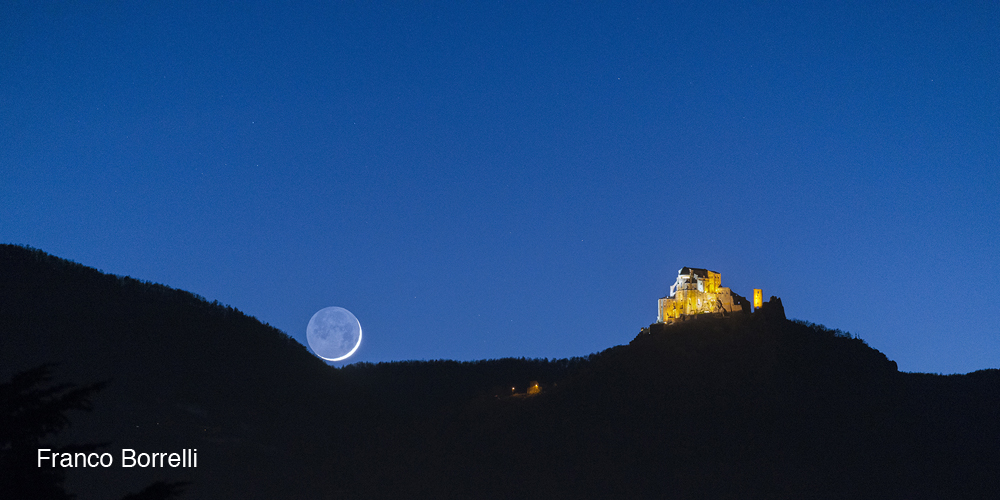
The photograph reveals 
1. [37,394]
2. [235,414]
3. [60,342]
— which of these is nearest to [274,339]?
[235,414]

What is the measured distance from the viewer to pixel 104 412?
80188 millimetres

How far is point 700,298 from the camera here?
255 ft

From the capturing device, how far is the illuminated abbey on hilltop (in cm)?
7700

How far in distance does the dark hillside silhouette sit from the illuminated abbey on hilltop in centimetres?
205

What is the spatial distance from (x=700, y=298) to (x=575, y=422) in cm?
1878

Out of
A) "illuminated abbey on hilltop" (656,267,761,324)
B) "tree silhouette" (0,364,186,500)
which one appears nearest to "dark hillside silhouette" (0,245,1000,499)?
"illuminated abbey on hilltop" (656,267,761,324)

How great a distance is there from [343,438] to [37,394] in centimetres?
9250

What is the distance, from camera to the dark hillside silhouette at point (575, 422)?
68250 millimetres

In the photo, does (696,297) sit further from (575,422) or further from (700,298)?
(575,422)

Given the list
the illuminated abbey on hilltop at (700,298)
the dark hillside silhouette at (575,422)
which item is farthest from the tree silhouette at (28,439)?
the illuminated abbey on hilltop at (700,298)

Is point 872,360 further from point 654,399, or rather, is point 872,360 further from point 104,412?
point 104,412

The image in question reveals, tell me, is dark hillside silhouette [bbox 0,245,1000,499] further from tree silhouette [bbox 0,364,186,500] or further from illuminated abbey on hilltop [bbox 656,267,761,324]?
tree silhouette [bbox 0,364,186,500]

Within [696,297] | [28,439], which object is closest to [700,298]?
[696,297]

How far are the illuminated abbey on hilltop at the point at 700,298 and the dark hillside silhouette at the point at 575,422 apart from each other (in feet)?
6.74
